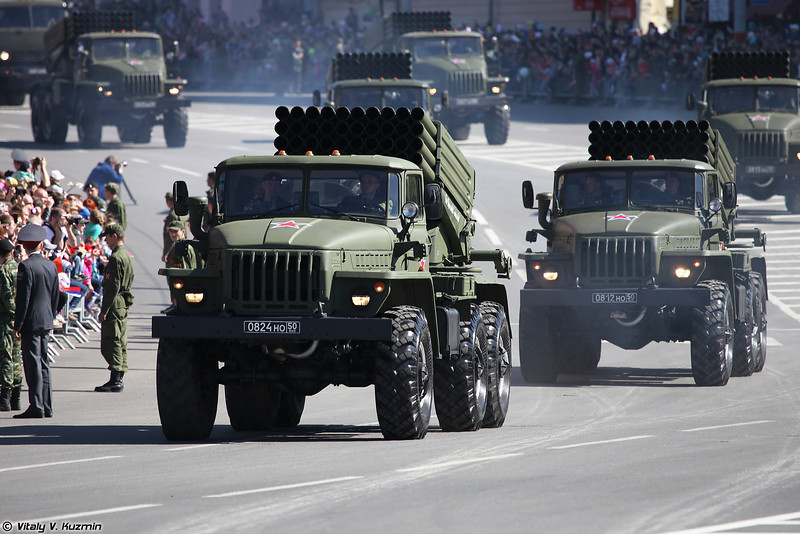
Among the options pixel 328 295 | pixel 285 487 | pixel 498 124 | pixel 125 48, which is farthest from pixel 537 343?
pixel 498 124

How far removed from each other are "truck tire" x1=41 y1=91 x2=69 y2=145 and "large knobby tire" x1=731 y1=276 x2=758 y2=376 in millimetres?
25520

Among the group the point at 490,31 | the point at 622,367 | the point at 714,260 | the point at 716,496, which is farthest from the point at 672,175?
the point at 490,31

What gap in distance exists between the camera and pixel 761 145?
31.2m

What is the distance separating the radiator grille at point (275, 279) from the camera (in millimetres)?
12156

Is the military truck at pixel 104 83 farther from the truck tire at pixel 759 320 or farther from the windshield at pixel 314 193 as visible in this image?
the windshield at pixel 314 193

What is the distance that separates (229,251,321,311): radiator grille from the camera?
1216 centimetres

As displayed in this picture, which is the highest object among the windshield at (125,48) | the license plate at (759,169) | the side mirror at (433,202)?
the windshield at (125,48)

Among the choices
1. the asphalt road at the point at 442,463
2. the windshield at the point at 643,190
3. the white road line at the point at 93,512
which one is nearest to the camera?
the white road line at the point at 93,512

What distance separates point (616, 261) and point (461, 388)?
15.0 feet

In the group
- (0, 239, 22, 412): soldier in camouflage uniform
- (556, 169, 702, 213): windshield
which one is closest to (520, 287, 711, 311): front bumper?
(556, 169, 702, 213): windshield

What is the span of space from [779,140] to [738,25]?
51.8 ft

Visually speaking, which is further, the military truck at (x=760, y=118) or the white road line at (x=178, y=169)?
the white road line at (x=178, y=169)

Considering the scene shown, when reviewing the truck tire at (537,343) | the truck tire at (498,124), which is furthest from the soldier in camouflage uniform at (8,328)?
the truck tire at (498,124)

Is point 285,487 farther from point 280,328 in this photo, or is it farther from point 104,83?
point 104,83
